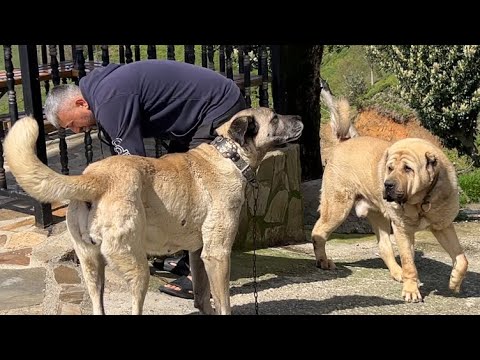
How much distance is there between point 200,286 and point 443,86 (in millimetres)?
9644

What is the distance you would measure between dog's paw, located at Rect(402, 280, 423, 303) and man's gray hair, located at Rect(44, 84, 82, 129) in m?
2.91

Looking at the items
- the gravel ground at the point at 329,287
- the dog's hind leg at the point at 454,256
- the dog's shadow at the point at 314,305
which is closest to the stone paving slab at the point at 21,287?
the gravel ground at the point at 329,287

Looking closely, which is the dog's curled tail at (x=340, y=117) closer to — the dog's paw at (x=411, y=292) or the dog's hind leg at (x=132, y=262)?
the dog's paw at (x=411, y=292)

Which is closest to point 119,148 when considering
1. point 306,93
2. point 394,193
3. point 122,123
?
point 122,123

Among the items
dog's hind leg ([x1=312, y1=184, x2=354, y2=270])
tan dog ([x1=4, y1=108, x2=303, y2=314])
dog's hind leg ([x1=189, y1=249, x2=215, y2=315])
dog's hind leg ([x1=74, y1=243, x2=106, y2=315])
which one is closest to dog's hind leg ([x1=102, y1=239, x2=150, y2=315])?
tan dog ([x1=4, y1=108, x2=303, y2=314])

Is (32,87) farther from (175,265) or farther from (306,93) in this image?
(306,93)

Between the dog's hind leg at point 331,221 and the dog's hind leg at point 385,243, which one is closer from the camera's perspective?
the dog's hind leg at point 385,243

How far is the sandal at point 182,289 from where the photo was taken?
550 centimetres

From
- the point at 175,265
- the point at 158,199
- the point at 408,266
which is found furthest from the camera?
the point at 175,265

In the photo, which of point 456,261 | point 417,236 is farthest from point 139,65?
point 417,236

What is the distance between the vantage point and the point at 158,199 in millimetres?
4410

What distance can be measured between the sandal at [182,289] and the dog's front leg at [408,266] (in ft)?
5.55

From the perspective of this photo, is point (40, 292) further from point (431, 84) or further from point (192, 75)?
point (431, 84)

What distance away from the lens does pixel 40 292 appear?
5.36 metres
